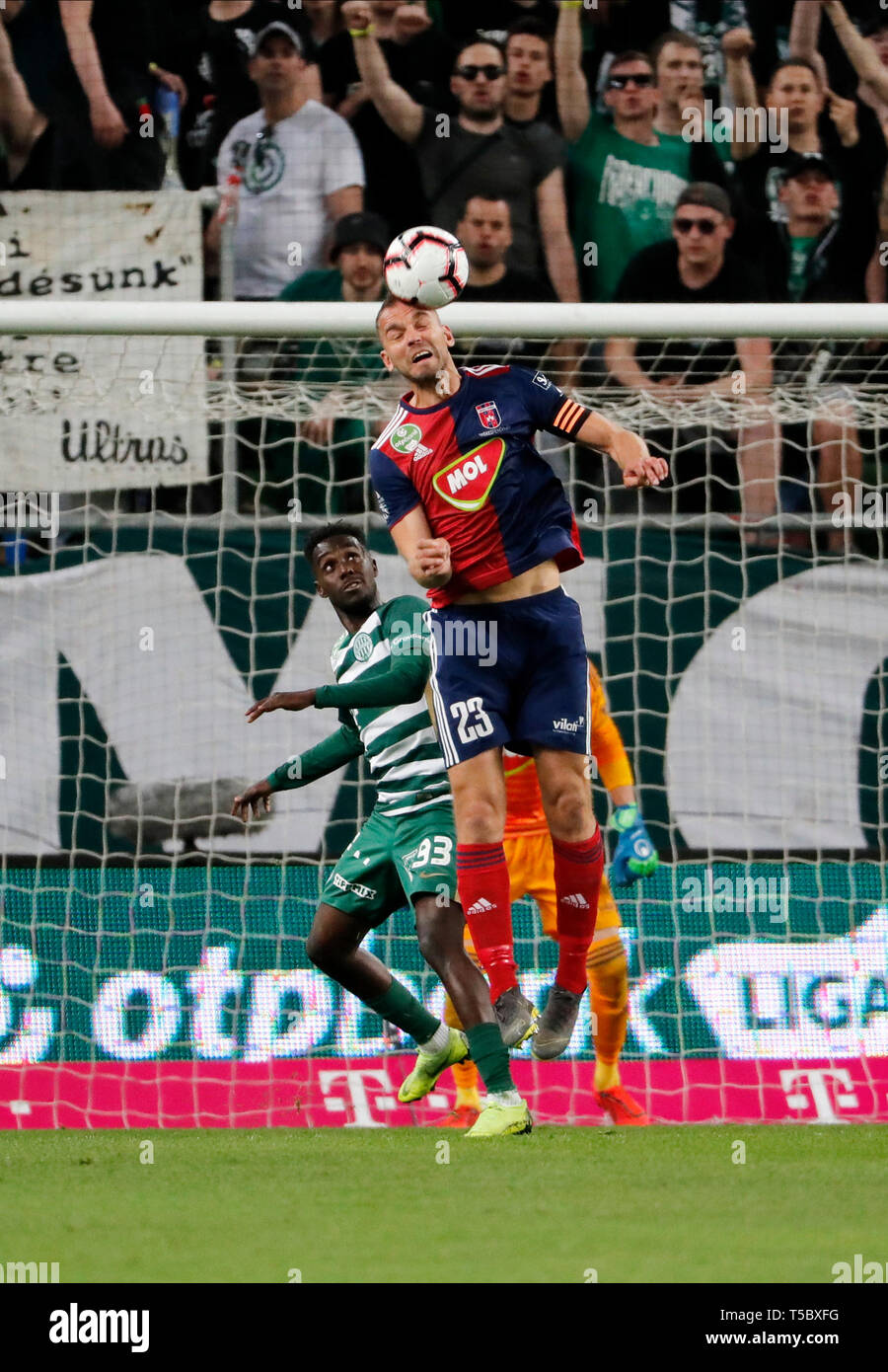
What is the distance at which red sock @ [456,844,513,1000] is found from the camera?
5453mm

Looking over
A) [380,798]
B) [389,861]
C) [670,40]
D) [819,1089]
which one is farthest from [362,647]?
[670,40]

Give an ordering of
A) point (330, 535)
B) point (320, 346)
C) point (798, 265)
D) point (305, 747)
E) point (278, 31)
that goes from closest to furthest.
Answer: point (330, 535), point (305, 747), point (320, 346), point (798, 265), point (278, 31)

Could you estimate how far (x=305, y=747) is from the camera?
8242 millimetres

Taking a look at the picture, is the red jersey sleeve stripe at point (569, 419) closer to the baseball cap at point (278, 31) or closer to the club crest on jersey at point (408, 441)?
the club crest on jersey at point (408, 441)

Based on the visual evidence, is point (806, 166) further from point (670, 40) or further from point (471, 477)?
point (471, 477)

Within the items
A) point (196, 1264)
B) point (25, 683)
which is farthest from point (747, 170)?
point (196, 1264)

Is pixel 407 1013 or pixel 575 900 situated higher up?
pixel 575 900

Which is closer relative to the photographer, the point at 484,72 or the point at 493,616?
the point at 493,616

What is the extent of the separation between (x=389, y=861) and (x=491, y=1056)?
121 centimetres

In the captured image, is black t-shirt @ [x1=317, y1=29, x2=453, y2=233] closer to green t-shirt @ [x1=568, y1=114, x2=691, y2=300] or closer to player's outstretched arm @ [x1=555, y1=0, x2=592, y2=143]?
player's outstretched arm @ [x1=555, y1=0, x2=592, y2=143]

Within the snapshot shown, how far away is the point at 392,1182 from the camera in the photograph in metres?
4.61

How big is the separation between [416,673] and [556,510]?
2.47 ft

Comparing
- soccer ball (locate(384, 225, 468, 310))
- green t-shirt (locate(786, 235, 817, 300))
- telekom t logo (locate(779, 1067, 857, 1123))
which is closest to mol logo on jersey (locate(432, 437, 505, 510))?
soccer ball (locate(384, 225, 468, 310))

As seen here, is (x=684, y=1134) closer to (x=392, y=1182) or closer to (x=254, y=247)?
(x=392, y=1182)
